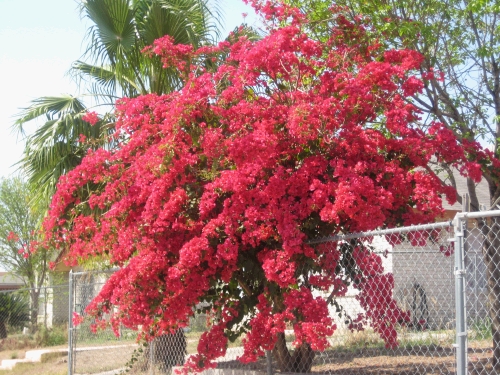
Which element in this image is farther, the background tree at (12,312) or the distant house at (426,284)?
the background tree at (12,312)

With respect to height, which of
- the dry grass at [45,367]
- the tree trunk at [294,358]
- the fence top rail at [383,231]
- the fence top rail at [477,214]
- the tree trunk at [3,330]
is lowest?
the dry grass at [45,367]

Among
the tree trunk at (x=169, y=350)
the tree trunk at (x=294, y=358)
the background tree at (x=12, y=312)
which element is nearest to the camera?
the tree trunk at (x=294, y=358)

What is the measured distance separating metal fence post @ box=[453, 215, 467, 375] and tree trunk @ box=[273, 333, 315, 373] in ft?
9.23

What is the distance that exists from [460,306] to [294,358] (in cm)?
330

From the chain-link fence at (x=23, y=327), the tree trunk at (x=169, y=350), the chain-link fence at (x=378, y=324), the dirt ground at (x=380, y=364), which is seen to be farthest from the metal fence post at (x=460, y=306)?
the chain-link fence at (x=23, y=327)

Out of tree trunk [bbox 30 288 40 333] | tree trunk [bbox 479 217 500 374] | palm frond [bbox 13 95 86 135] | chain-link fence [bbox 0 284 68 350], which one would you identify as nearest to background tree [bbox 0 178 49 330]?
tree trunk [bbox 30 288 40 333]

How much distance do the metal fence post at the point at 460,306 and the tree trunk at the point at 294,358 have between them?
2812mm

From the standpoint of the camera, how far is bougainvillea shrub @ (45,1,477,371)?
19.1ft

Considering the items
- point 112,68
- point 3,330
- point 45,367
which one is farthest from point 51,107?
point 3,330

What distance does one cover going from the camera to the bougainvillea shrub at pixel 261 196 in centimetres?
581

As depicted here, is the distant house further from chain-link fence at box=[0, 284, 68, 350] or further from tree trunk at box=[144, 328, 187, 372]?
chain-link fence at box=[0, 284, 68, 350]

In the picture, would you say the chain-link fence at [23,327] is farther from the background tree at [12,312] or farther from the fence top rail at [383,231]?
the fence top rail at [383,231]

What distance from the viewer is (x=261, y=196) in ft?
19.6

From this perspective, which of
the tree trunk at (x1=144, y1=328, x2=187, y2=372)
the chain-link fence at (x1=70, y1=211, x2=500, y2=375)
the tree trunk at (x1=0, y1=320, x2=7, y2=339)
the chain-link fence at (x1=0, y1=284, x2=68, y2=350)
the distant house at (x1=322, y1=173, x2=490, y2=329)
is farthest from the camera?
the tree trunk at (x1=0, y1=320, x2=7, y2=339)
